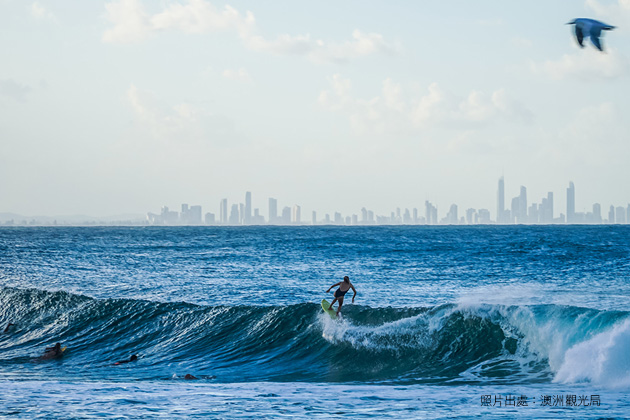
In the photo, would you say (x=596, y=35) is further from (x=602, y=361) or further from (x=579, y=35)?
(x=602, y=361)

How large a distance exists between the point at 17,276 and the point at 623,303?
111ft

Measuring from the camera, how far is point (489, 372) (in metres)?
18.1

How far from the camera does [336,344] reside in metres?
21.8

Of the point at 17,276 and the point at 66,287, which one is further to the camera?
the point at 17,276

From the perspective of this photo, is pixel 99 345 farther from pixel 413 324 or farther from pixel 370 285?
pixel 370 285

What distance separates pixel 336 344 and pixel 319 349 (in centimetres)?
54

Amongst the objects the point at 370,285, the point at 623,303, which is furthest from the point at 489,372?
the point at 370,285

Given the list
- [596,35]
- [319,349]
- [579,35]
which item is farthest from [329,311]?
[596,35]

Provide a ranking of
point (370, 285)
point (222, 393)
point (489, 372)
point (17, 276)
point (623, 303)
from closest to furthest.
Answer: point (222, 393)
point (489, 372)
point (623, 303)
point (370, 285)
point (17, 276)

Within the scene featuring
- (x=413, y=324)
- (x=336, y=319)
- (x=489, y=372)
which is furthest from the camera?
(x=336, y=319)

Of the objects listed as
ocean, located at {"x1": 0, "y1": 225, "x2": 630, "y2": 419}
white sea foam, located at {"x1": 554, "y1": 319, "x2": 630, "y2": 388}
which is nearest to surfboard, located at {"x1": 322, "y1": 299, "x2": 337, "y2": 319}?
ocean, located at {"x1": 0, "y1": 225, "x2": 630, "y2": 419}

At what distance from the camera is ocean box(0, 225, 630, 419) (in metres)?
13.6

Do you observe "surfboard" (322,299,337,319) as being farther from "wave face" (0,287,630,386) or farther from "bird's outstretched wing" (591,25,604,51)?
"bird's outstretched wing" (591,25,604,51)

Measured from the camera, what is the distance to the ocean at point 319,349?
44.5ft
